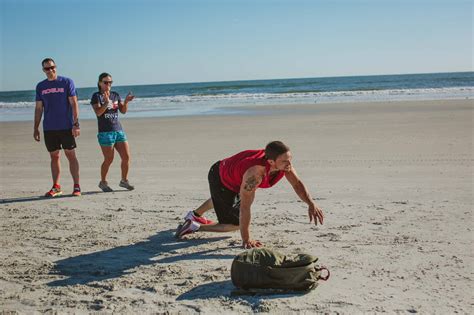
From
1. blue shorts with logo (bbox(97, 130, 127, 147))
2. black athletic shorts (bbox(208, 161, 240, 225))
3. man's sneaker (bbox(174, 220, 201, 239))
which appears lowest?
man's sneaker (bbox(174, 220, 201, 239))

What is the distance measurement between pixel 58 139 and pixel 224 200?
331 cm

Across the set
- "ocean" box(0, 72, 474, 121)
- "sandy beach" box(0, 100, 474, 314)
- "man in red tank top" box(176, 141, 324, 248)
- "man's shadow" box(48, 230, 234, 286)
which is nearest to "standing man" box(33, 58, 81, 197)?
"sandy beach" box(0, 100, 474, 314)

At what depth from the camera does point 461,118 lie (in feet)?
49.2

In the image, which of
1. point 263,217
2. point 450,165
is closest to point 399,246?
point 263,217

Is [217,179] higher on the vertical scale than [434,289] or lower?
higher

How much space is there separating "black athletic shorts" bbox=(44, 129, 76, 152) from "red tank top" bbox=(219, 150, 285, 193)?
3094 millimetres

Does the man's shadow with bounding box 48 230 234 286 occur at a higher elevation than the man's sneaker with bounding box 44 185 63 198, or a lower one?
lower

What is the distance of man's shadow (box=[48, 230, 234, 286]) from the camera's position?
416 cm

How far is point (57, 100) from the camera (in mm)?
7043

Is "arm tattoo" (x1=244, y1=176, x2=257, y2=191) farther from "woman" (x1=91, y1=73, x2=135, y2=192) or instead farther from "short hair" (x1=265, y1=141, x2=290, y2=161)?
"woman" (x1=91, y1=73, x2=135, y2=192)

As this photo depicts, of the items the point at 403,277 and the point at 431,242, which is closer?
the point at 403,277

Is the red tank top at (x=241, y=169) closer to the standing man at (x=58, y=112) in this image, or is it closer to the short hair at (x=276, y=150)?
the short hair at (x=276, y=150)

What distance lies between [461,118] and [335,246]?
39.1ft

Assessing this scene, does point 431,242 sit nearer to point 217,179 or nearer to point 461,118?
point 217,179
